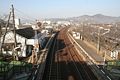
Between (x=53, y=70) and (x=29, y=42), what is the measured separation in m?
10.2

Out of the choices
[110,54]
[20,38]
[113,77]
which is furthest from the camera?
[20,38]

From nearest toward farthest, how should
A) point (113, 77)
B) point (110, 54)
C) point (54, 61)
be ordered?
point (113, 77) < point (54, 61) < point (110, 54)

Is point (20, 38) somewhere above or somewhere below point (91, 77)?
above

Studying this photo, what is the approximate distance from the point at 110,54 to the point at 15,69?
45.7 feet

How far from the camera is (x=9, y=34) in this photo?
30828 mm

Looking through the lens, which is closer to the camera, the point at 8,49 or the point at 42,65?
the point at 42,65

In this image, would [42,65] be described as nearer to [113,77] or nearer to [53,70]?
[53,70]

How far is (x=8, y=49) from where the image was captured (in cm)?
2962

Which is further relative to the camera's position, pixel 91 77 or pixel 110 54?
pixel 110 54

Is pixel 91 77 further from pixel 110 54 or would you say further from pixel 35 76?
pixel 110 54

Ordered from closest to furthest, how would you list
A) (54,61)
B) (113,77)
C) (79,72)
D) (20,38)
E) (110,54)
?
(113,77), (79,72), (54,61), (110,54), (20,38)

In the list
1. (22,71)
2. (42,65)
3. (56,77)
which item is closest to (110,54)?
(42,65)

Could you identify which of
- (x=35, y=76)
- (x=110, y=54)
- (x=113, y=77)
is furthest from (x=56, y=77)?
(x=110, y=54)

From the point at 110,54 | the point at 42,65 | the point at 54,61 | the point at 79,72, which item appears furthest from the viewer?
the point at 110,54
